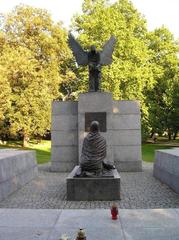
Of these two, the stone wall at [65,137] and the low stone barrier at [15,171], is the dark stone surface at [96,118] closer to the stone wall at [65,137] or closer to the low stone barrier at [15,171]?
the stone wall at [65,137]

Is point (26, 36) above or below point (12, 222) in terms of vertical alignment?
above

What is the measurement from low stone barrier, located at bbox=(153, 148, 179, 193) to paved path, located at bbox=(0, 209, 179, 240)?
455cm

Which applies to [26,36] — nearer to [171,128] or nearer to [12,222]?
[171,128]

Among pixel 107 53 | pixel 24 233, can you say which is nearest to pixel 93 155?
pixel 24 233

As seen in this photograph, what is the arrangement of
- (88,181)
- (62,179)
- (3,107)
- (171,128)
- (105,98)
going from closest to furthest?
(88,181), (62,179), (105,98), (3,107), (171,128)

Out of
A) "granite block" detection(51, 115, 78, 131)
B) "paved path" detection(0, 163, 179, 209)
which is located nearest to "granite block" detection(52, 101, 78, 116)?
"granite block" detection(51, 115, 78, 131)

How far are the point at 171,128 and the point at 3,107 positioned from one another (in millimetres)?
19237

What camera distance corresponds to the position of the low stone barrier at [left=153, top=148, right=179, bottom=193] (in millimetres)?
13305

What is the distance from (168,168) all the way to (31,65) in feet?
79.1

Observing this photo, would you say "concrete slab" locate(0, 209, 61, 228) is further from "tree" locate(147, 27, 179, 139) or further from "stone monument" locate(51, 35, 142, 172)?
"tree" locate(147, 27, 179, 139)

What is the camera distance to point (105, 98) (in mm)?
19078

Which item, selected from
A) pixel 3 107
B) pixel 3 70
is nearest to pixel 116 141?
pixel 3 70

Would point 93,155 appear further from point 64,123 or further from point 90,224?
point 64,123

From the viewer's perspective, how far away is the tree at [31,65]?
37000 mm
